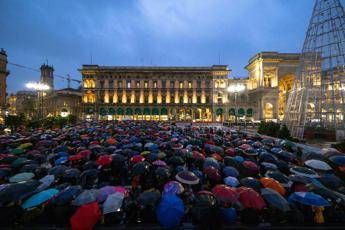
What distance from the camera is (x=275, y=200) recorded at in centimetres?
528

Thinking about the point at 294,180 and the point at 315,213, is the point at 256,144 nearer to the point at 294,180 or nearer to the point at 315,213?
the point at 294,180

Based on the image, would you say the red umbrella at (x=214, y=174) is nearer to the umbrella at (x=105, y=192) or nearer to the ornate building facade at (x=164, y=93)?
the umbrella at (x=105, y=192)

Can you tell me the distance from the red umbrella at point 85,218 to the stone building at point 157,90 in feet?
180

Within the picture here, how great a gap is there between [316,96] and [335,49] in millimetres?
4691

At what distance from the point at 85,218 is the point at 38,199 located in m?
1.48

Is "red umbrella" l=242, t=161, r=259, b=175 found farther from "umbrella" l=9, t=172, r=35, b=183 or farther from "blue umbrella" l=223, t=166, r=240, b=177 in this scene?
"umbrella" l=9, t=172, r=35, b=183

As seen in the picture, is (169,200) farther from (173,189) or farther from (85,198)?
(85,198)

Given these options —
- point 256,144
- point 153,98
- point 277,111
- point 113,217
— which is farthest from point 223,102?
point 113,217

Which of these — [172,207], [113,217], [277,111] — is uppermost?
[277,111]

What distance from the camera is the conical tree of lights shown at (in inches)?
811

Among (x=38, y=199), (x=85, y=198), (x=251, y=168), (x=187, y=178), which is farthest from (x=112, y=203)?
(x=251, y=168)

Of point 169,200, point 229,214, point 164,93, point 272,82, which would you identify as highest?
point 272,82

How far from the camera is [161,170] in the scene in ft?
24.2

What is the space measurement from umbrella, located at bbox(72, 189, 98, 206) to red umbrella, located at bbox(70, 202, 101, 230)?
0.35m
